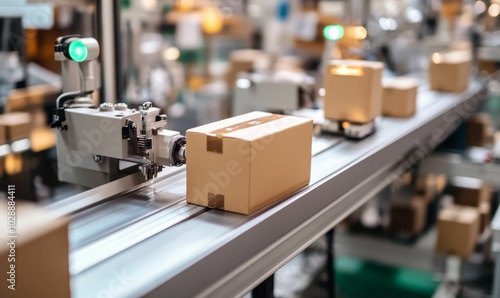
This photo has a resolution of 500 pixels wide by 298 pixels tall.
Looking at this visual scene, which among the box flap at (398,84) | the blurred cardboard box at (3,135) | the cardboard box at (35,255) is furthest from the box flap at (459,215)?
the cardboard box at (35,255)

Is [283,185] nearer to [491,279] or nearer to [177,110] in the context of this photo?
[491,279]

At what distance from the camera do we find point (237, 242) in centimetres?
132

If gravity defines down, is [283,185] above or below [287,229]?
above

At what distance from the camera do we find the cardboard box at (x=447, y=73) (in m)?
3.31

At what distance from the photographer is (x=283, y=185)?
1.57 metres

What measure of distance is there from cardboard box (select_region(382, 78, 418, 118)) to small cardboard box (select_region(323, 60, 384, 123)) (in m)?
0.46

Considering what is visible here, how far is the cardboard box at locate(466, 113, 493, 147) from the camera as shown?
3930mm

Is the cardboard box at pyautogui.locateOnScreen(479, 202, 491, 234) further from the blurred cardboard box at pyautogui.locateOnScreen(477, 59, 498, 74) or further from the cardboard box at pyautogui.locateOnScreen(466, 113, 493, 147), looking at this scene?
the blurred cardboard box at pyautogui.locateOnScreen(477, 59, 498, 74)

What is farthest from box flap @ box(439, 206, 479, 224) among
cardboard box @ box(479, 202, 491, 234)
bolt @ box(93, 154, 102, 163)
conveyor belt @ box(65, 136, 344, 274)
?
bolt @ box(93, 154, 102, 163)

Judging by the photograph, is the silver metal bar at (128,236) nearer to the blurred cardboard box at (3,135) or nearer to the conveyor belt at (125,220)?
the conveyor belt at (125,220)

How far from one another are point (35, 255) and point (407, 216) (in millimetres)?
3031

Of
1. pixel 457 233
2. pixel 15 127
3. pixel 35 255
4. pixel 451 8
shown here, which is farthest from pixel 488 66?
pixel 35 255

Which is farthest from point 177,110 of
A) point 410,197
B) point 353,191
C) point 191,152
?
point 191,152

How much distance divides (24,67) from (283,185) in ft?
8.77
